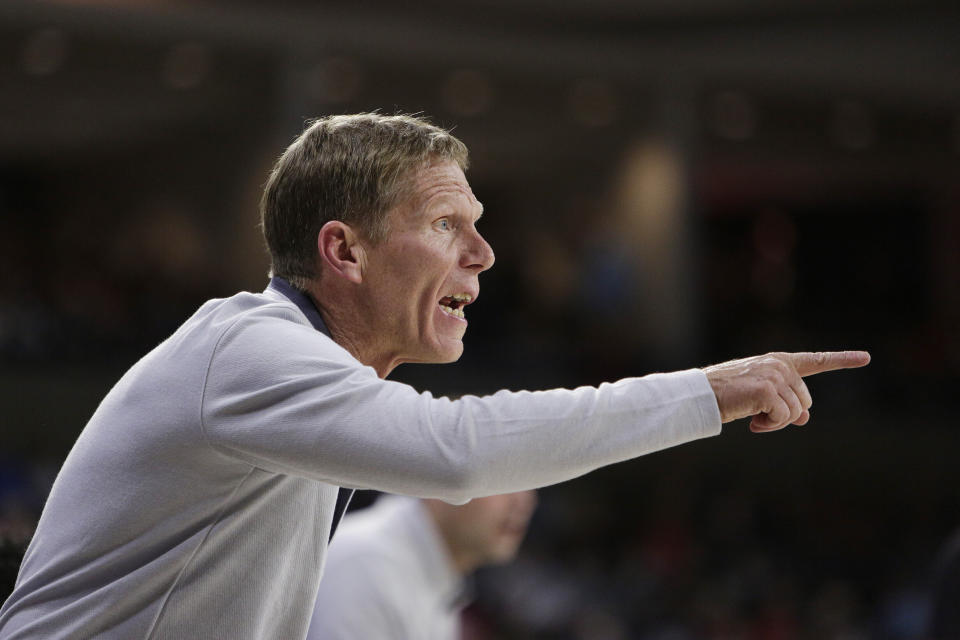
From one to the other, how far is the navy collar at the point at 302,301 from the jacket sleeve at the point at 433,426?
25 cm

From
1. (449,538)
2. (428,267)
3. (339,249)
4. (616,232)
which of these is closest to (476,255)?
(428,267)

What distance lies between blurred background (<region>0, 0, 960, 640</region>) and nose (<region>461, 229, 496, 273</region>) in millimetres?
5998

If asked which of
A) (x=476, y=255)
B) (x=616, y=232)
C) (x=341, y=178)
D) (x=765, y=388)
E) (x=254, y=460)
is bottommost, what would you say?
(x=616, y=232)

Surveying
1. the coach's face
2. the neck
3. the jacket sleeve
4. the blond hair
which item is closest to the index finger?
the jacket sleeve

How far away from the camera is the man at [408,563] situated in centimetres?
299

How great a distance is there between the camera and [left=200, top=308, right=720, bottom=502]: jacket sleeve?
1.47 metres

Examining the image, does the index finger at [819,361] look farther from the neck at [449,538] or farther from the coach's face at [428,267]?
the neck at [449,538]

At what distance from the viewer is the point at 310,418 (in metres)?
1.48

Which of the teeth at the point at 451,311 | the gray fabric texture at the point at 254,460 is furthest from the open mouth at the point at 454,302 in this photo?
the gray fabric texture at the point at 254,460

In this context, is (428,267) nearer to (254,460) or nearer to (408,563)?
(254,460)

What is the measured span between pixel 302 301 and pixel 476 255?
26cm

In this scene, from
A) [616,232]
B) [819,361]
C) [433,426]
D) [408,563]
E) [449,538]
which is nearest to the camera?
[433,426]

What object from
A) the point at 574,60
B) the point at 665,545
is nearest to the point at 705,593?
the point at 665,545

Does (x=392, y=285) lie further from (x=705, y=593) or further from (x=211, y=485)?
(x=705, y=593)
